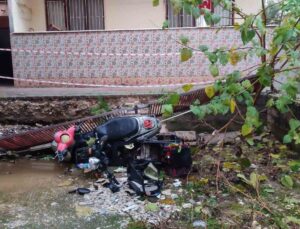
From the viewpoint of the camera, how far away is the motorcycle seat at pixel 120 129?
447cm

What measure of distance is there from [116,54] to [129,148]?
538 cm

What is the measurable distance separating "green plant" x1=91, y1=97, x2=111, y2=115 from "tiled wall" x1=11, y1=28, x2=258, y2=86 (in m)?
2.33

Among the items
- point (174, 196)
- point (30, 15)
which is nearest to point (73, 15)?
point (30, 15)

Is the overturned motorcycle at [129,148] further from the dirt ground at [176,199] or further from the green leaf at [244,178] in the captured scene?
the green leaf at [244,178]

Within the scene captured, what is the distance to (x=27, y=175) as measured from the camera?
4844 millimetres

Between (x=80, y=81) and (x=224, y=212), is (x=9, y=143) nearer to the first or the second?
(x=224, y=212)

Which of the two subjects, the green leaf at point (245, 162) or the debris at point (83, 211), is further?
the green leaf at point (245, 162)

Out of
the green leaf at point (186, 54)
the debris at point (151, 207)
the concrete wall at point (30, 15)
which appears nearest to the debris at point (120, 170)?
the debris at point (151, 207)

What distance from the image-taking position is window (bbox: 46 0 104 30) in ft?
35.3

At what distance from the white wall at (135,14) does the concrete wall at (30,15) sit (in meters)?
2.02

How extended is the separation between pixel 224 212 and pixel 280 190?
3.11 feet

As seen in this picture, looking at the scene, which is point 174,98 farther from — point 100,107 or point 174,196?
point 100,107

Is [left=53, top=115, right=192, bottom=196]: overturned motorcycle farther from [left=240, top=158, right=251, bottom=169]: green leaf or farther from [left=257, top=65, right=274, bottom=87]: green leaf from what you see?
[left=257, top=65, right=274, bottom=87]: green leaf

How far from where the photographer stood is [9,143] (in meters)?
5.26
